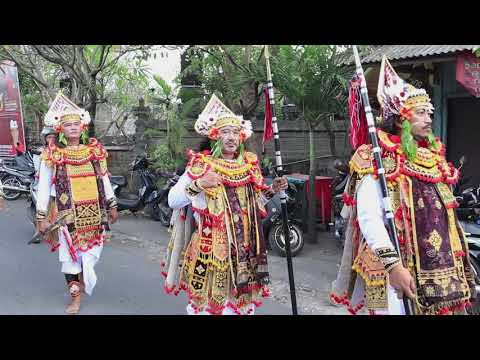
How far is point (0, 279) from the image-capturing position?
6207mm

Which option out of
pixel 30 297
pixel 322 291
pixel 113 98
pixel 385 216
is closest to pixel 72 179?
pixel 30 297

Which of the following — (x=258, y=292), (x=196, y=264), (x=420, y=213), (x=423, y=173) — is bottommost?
(x=258, y=292)

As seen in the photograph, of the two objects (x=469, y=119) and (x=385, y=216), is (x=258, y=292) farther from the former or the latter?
(x=469, y=119)

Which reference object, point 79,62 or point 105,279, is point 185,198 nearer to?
point 105,279

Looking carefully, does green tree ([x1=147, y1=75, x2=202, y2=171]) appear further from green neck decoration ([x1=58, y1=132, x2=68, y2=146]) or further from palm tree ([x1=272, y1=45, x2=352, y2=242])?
green neck decoration ([x1=58, y1=132, x2=68, y2=146])

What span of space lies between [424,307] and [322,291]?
2.88m

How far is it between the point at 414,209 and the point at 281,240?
410 cm

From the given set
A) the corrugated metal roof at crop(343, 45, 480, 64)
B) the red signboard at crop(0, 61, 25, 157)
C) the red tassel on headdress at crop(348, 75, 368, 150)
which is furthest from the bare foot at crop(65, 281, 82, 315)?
the red signboard at crop(0, 61, 25, 157)

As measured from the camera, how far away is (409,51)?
7.36 m

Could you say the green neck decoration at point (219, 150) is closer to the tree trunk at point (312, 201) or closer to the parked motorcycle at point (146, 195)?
the tree trunk at point (312, 201)

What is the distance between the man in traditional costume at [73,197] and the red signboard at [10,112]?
1129 centimetres

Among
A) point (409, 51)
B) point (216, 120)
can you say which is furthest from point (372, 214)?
point (409, 51)

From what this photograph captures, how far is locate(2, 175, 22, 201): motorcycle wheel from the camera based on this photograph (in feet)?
38.7

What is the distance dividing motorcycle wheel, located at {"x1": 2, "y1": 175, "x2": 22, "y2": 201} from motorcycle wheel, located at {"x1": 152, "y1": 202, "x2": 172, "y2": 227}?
4081 millimetres
